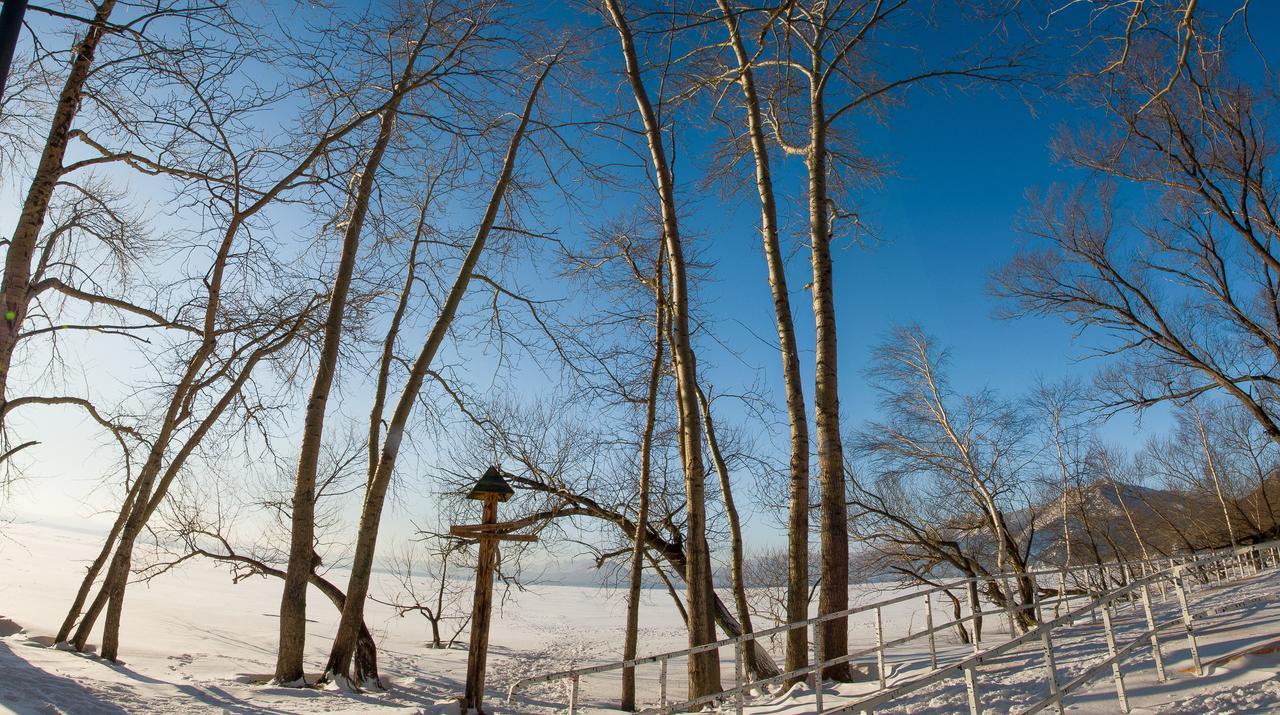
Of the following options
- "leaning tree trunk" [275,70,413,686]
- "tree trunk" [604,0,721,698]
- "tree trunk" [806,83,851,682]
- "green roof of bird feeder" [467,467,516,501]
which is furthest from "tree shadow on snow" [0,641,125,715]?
"tree trunk" [806,83,851,682]

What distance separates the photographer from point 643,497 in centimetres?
1347

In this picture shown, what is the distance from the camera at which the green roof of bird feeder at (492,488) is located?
30.5ft

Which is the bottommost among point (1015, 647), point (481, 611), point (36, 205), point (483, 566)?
point (481, 611)

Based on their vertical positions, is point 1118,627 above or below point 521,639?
above

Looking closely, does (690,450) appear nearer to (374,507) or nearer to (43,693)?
(374,507)

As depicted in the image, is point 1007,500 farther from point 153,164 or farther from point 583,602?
point 583,602

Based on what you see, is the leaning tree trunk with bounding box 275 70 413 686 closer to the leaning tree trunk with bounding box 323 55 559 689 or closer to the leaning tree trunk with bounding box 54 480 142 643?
the leaning tree trunk with bounding box 323 55 559 689

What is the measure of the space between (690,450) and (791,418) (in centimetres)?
155

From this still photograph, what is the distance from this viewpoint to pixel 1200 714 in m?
4.84

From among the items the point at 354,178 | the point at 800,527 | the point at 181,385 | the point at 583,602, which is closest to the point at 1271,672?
the point at 800,527

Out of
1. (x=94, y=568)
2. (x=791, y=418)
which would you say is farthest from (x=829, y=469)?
(x=94, y=568)

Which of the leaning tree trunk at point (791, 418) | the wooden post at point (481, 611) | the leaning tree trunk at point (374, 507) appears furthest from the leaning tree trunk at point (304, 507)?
the leaning tree trunk at point (791, 418)

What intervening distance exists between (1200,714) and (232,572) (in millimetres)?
20201

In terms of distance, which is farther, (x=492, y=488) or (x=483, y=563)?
(x=492, y=488)
